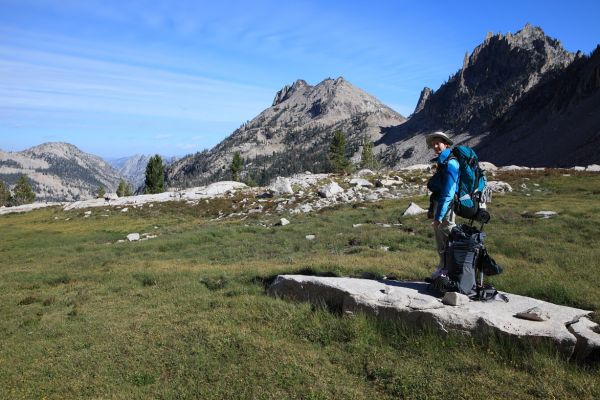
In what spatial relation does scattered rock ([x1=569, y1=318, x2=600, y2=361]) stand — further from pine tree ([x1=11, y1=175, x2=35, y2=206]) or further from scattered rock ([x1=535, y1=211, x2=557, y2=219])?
pine tree ([x1=11, y1=175, x2=35, y2=206])

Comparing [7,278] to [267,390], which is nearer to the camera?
[267,390]

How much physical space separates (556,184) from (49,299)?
4406 centimetres

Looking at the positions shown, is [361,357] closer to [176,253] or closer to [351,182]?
[176,253]

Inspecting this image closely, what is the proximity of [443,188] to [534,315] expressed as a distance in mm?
3035

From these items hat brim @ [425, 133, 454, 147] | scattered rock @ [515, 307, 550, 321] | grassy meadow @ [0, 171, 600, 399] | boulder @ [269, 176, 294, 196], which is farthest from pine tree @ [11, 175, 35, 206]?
scattered rock @ [515, 307, 550, 321]

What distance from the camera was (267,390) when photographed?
22.3ft

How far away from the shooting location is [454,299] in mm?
8195

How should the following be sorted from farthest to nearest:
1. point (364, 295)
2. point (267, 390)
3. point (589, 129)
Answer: point (589, 129) → point (364, 295) → point (267, 390)

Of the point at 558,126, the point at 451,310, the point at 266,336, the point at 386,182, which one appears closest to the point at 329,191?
the point at 386,182

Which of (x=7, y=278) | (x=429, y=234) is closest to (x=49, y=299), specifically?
(x=7, y=278)

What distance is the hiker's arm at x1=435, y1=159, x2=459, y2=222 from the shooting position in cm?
890

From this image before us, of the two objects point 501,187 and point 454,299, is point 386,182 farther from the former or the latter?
point 454,299

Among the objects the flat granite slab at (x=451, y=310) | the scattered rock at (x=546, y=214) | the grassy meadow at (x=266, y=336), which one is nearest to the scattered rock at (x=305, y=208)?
the grassy meadow at (x=266, y=336)

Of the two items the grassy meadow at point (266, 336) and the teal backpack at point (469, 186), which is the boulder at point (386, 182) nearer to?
the grassy meadow at point (266, 336)
